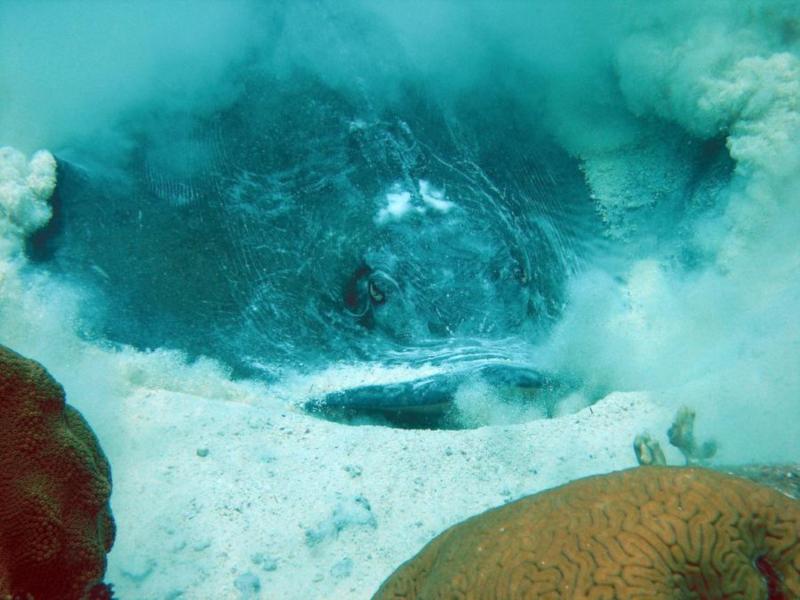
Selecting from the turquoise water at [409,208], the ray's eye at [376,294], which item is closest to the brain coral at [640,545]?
the turquoise water at [409,208]

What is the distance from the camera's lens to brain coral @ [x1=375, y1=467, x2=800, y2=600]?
7.41 feet

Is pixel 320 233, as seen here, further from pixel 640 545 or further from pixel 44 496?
pixel 640 545

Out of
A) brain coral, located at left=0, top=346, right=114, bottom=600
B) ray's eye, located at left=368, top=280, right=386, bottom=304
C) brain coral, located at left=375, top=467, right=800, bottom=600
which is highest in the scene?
ray's eye, located at left=368, top=280, right=386, bottom=304

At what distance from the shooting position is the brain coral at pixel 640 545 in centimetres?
226

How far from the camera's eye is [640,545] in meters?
2.34

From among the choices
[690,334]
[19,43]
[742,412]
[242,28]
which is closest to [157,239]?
[242,28]

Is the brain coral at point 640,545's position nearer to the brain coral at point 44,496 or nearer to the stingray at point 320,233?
the stingray at point 320,233

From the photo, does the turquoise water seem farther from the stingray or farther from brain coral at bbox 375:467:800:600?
brain coral at bbox 375:467:800:600

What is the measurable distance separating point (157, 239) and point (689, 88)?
5.71 m

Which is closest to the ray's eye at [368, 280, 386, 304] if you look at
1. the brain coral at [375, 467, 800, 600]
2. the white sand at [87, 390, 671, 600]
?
the white sand at [87, 390, 671, 600]

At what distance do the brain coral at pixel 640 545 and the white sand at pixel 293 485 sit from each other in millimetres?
932

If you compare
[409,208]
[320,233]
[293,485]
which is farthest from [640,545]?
[320,233]

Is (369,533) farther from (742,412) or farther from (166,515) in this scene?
(742,412)

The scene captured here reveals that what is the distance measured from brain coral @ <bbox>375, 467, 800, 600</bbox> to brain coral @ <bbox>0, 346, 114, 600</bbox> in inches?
79.5
